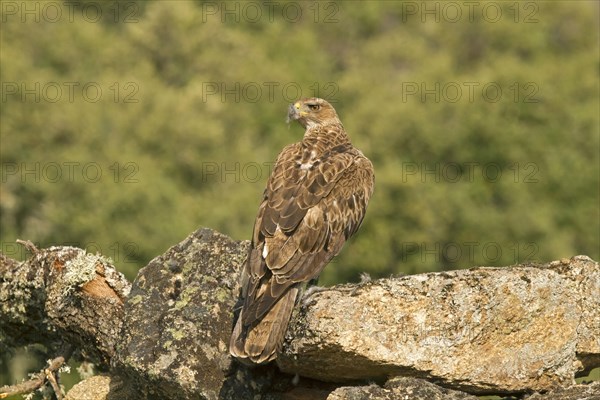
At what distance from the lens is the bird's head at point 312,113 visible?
14.1 meters

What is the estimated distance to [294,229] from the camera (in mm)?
11266

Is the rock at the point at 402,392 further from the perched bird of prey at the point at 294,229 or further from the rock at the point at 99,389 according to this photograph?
the rock at the point at 99,389

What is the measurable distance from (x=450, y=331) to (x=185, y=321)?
8.13 ft

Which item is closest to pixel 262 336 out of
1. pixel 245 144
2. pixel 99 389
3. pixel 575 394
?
pixel 99 389

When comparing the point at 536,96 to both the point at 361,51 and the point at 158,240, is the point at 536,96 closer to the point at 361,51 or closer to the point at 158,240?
Answer: the point at 158,240

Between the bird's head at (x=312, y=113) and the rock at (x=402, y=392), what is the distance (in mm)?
4935

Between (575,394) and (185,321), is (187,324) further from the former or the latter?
(575,394)

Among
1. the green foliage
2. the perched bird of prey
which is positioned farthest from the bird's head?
the green foliage

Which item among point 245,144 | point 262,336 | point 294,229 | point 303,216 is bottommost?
point 245,144

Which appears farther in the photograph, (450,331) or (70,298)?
(70,298)

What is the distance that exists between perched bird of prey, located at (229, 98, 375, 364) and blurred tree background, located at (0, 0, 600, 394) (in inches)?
1024

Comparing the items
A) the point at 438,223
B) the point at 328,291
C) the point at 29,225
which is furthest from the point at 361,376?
the point at 438,223

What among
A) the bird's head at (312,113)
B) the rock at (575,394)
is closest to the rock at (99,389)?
the rock at (575,394)

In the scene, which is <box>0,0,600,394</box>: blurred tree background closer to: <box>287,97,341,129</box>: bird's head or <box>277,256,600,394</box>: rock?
<box>287,97,341,129</box>: bird's head
